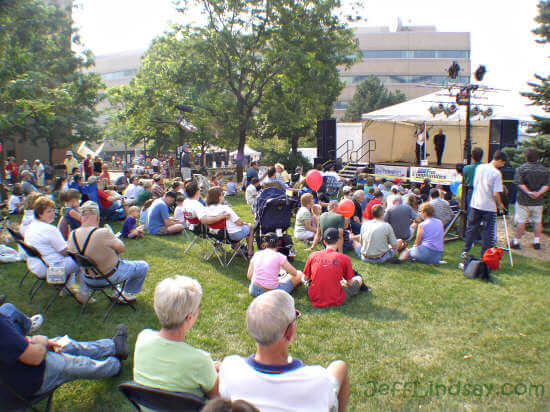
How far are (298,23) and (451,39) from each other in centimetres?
5360

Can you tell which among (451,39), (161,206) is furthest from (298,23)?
(451,39)

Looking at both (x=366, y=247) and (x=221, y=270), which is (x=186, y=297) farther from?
(x=366, y=247)

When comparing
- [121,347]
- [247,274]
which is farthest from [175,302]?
[247,274]

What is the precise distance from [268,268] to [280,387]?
2.99 meters

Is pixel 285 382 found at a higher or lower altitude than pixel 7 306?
higher

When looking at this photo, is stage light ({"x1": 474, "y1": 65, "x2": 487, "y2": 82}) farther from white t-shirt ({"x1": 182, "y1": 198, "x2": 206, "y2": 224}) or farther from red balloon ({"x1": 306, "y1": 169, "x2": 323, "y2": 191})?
white t-shirt ({"x1": 182, "y1": 198, "x2": 206, "y2": 224})

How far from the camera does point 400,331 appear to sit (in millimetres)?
4293

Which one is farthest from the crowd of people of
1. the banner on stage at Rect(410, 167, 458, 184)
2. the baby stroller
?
the banner on stage at Rect(410, 167, 458, 184)

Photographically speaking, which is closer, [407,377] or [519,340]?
[407,377]

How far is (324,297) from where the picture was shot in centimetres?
487

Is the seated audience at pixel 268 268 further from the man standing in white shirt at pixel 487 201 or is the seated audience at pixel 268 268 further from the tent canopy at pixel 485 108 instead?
the tent canopy at pixel 485 108

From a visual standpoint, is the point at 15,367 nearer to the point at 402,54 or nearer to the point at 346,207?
the point at 346,207

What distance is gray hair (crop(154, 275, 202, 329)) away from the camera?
222 cm

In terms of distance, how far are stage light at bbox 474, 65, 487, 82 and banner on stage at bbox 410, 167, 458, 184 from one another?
5255mm
